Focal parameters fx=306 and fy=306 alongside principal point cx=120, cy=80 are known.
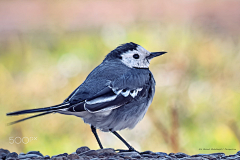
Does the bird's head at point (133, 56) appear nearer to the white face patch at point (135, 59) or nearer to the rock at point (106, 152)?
the white face patch at point (135, 59)

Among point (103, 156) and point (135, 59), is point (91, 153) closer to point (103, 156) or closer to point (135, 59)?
point (103, 156)

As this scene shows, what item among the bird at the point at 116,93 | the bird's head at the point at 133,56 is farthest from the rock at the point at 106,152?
the bird's head at the point at 133,56

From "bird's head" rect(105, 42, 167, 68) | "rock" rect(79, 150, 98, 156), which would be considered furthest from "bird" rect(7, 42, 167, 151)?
"rock" rect(79, 150, 98, 156)

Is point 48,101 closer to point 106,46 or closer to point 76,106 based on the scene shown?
point 106,46

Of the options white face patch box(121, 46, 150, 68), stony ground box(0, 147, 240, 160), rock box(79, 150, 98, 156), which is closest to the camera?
stony ground box(0, 147, 240, 160)

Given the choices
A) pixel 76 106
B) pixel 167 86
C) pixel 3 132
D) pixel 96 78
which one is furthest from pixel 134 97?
pixel 3 132

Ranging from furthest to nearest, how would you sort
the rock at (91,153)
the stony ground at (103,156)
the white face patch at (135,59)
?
the white face patch at (135,59), the rock at (91,153), the stony ground at (103,156)

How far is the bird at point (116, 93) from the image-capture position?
2.28 meters

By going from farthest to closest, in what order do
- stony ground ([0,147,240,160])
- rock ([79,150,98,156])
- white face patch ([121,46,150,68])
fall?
white face patch ([121,46,150,68]), rock ([79,150,98,156]), stony ground ([0,147,240,160])

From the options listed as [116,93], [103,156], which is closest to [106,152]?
[103,156]

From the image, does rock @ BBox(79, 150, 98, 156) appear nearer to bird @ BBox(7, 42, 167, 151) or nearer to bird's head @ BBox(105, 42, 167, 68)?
bird @ BBox(7, 42, 167, 151)

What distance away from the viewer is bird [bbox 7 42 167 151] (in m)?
2.28

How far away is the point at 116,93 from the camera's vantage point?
2434 mm

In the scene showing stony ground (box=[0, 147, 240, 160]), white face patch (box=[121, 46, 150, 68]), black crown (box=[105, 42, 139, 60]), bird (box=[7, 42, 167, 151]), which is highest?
black crown (box=[105, 42, 139, 60])
